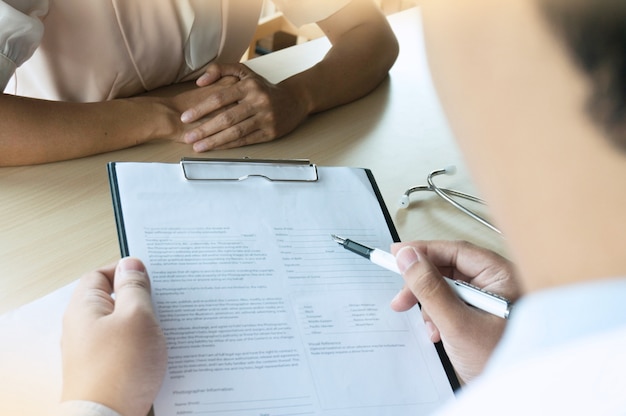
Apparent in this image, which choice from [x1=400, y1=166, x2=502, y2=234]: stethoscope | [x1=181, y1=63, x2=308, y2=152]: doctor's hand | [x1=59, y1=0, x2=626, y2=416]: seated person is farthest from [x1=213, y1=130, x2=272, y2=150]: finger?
[x1=59, y1=0, x2=626, y2=416]: seated person

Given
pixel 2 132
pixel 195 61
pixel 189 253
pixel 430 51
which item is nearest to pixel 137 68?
pixel 195 61

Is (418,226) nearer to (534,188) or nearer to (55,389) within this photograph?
(55,389)

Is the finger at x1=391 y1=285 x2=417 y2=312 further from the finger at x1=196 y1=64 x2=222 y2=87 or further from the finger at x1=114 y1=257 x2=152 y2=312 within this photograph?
the finger at x1=196 y1=64 x2=222 y2=87

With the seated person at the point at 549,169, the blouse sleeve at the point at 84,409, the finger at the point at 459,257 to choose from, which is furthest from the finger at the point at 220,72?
the seated person at the point at 549,169

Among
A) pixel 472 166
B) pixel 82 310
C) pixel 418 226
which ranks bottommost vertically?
pixel 418 226

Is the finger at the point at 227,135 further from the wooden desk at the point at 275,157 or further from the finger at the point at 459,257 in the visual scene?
the finger at the point at 459,257

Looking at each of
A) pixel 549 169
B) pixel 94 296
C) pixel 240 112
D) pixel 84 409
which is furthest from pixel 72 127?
pixel 549 169

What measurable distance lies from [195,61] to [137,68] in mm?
119

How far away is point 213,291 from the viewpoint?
0.72m

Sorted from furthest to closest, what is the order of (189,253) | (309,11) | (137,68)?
(309,11), (137,68), (189,253)

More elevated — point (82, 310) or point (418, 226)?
point (82, 310)

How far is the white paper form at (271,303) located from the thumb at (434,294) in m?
0.05

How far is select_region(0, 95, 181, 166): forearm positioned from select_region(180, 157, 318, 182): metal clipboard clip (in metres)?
0.16

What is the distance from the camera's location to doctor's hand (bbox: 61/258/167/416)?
58 centimetres
